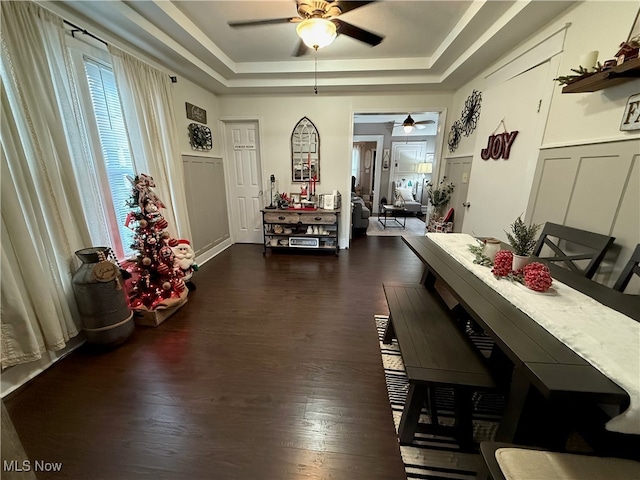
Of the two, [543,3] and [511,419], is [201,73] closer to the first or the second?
[543,3]

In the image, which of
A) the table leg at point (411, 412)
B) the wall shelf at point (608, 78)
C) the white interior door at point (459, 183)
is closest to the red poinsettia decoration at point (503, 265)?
the table leg at point (411, 412)

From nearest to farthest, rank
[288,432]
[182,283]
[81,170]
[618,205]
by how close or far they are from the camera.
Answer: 1. [288,432]
2. [618,205]
3. [81,170]
4. [182,283]

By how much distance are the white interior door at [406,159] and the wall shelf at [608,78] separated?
612cm

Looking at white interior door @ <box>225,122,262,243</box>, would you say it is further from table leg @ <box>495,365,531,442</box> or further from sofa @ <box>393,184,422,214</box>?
sofa @ <box>393,184,422,214</box>

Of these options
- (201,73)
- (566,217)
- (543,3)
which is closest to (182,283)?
(201,73)

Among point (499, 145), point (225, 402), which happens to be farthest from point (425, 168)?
point (225, 402)

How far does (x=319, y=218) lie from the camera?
3941 mm

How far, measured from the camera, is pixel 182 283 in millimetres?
2518

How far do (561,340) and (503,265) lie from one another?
1.70 feet

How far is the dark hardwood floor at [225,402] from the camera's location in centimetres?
119

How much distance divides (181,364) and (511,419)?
1949 millimetres

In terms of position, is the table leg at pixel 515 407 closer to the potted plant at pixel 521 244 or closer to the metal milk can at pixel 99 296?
the potted plant at pixel 521 244

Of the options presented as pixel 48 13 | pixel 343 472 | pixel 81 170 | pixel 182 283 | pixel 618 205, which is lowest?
pixel 343 472

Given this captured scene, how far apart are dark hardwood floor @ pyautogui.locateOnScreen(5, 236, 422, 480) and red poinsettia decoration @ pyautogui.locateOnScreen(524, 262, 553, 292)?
3.40ft
